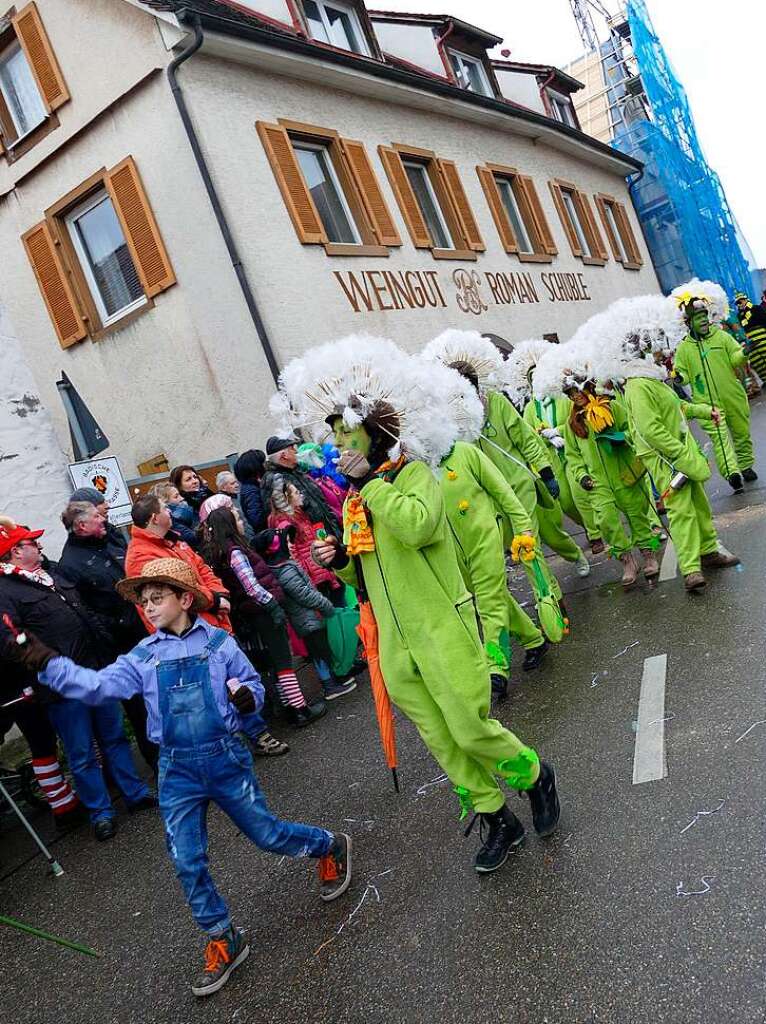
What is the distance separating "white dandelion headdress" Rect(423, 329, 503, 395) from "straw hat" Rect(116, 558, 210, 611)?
3521 millimetres

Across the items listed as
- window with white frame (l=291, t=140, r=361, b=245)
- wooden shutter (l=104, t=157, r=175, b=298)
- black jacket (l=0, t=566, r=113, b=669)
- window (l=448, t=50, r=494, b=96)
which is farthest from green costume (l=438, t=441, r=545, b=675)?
window (l=448, t=50, r=494, b=96)

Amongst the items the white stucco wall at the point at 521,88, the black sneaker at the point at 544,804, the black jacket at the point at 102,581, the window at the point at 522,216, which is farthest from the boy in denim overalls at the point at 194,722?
the white stucco wall at the point at 521,88

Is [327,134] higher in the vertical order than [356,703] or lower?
higher

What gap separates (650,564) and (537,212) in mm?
14640

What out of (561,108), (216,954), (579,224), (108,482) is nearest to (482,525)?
(216,954)

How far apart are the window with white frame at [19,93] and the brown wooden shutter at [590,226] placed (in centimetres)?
1378

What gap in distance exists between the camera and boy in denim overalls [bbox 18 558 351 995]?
136 inches

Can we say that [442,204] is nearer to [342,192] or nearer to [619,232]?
[342,192]

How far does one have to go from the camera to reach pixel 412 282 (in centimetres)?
1479

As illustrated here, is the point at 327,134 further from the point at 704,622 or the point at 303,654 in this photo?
the point at 704,622

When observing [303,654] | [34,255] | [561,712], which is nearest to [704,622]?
[561,712]

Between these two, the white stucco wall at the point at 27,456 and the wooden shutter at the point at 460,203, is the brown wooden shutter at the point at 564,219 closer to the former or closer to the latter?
the wooden shutter at the point at 460,203

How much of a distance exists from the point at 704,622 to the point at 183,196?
9256 mm

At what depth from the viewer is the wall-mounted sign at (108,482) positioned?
315 inches
